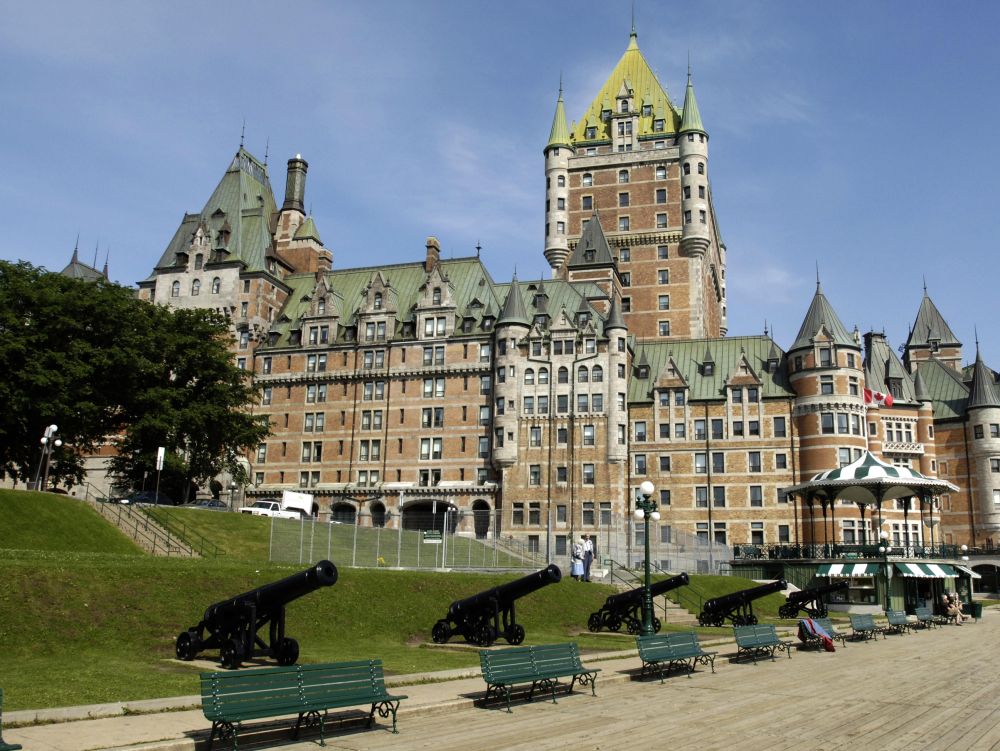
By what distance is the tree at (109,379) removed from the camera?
4866cm

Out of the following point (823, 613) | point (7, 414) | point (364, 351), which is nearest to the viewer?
point (823, 613)

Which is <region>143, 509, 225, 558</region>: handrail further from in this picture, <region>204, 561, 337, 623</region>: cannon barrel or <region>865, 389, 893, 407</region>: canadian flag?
<region>865, 389, 893, 407</region>: canadian flag

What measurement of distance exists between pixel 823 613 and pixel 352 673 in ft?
100

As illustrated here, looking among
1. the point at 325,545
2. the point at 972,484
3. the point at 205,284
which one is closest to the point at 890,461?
the point at 972,484

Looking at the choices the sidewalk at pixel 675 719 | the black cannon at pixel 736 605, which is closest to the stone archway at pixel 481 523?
the black cannon at pixel 736 605

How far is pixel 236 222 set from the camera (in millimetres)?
84562

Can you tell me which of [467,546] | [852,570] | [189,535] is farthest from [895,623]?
[189,535]

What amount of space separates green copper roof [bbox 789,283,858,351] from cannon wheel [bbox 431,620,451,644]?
176 feet

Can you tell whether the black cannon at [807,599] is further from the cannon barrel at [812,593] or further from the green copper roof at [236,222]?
the green copper roof at [236,222]

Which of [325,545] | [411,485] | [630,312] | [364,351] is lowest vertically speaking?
[325,545]

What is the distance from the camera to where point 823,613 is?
39.2 metres

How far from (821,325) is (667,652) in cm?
5622

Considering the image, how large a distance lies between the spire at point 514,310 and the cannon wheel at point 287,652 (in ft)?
181

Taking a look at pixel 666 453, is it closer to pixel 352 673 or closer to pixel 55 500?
pixel 55 500
